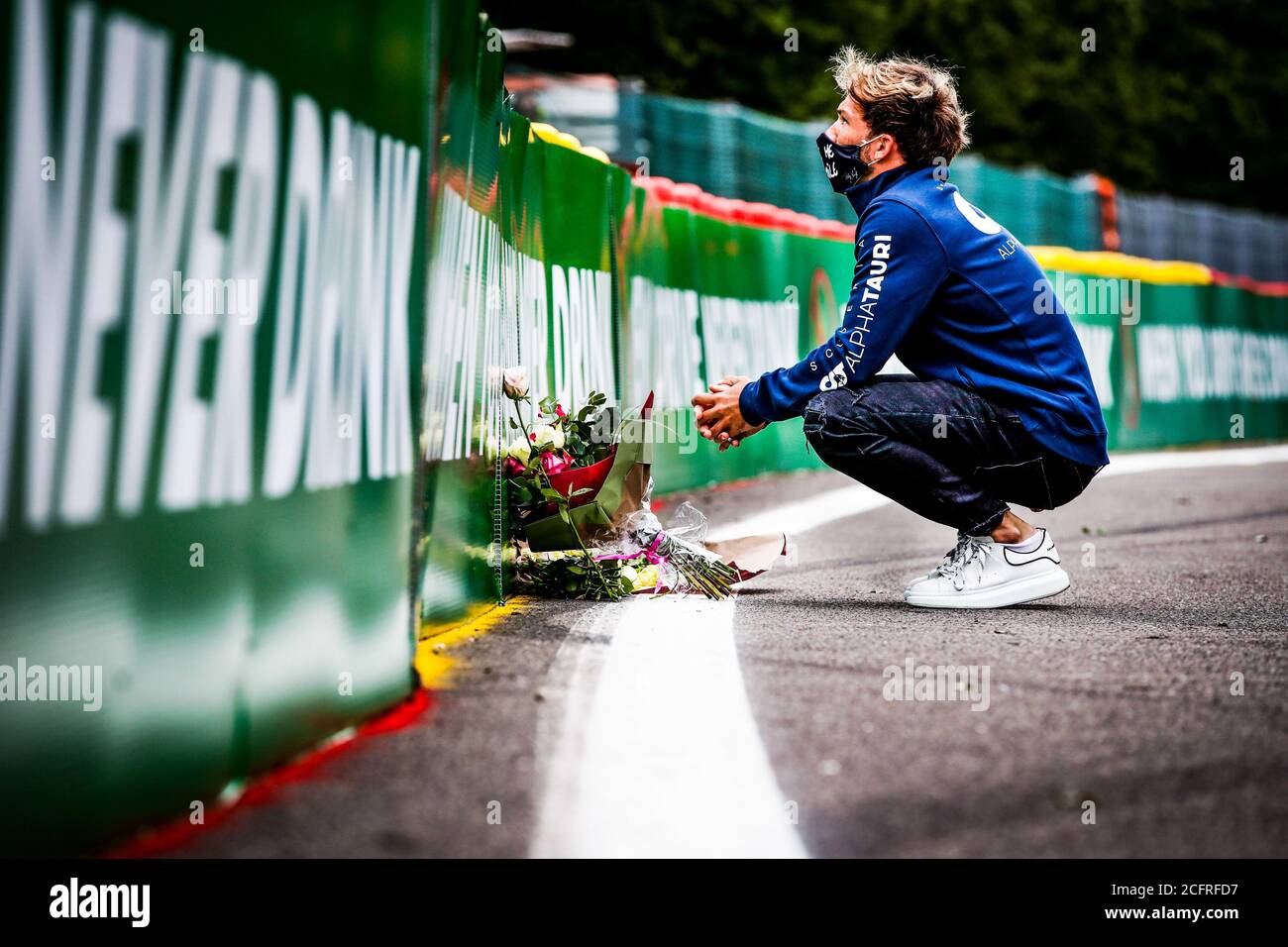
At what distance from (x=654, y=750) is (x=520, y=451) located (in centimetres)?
236

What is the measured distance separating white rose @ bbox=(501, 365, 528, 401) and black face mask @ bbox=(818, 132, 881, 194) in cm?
121

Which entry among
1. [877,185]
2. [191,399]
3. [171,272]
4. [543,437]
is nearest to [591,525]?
[543,437]

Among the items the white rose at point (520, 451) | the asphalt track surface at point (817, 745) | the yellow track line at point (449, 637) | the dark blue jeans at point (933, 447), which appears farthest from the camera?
the white rose at point (520, 451)

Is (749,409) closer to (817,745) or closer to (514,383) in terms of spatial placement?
(514,383)

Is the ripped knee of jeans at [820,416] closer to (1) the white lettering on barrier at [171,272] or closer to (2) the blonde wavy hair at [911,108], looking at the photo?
(2) the blonde wavy hair at [911,108]

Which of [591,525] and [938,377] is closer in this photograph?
[938,377]

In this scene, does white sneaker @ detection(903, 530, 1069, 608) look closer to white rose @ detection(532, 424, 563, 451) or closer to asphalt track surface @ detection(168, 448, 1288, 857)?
asphalt track surface @ detection(168, 448, 1288, 857)

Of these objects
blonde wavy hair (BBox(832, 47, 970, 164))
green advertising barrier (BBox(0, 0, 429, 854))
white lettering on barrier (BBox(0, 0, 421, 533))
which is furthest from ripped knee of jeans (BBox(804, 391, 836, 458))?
white lettering on barrier (BBox(0, 0, 421, 533))

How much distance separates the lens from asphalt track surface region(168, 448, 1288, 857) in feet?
9.34

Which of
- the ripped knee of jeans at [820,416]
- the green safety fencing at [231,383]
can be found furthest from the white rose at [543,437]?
the ripped knee of jeans at [820,416]

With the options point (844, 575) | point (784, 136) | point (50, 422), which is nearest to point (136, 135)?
point (50, 422)

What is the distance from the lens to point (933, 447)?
206 inches

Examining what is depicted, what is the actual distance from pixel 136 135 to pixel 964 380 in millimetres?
3134

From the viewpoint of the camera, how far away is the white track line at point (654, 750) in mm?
2867
